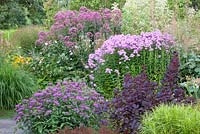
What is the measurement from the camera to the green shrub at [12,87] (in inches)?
347

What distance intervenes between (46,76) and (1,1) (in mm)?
A: 17419

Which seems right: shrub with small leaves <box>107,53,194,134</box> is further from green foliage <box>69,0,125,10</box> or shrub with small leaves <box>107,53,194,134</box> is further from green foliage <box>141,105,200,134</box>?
green foliage <box>69,0,125,10</box>

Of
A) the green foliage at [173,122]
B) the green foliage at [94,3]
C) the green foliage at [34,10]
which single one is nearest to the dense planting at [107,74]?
the green foliage at [173,122]

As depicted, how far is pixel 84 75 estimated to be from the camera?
1020 centimetres

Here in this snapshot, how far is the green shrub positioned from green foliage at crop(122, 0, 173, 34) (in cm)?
310

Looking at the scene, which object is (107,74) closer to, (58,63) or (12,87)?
(58,63)

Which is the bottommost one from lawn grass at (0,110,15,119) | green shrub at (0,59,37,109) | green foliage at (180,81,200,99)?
lawn grass at (0,110,15,119)

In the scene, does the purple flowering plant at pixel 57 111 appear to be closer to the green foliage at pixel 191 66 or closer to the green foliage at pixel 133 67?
the green foliage at pixel 133 67

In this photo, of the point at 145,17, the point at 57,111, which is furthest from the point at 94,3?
the point at 57,111

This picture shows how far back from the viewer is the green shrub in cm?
882

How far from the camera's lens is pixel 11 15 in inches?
1042

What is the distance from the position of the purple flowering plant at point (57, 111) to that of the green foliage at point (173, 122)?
1.39 m

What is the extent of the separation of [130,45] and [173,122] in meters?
4.38

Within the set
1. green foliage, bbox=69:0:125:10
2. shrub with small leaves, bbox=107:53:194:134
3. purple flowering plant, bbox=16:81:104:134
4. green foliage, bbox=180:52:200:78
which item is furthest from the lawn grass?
green foliage, bbox=69:0:125:10
